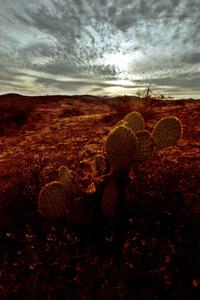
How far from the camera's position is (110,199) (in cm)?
268

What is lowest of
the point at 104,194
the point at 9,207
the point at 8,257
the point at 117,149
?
the point at 8,257

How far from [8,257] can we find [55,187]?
779 mm

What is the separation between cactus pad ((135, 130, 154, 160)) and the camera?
2879 mm

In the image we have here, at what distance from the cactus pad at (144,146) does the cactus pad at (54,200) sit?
2.75 feet

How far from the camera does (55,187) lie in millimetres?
2758

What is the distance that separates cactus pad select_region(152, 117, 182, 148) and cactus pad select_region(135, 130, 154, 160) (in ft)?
0.63

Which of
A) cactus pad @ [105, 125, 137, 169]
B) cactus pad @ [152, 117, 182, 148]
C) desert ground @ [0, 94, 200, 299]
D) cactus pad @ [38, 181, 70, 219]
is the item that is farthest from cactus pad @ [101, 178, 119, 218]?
cactus pad @ [152, 117, 182, 148]

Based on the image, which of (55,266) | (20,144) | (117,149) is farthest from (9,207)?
(20,144)

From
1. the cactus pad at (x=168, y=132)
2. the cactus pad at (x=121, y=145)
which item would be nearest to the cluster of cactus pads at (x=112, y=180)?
the cactus pad at (x=121, y=145)

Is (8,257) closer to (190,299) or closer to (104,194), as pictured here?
(104,194)

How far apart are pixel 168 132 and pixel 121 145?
2.37 feet

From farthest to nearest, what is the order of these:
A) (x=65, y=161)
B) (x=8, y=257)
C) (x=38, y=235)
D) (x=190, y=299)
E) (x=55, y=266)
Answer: (x=65, y=161) < (x=38, y=235) < (x=8, y=257) < (x=55, y=266) < (x=190, y=299)

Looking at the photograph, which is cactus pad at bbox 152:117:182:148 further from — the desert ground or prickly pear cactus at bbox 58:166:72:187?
prickly pear cactus at bbox 58:166:72:187

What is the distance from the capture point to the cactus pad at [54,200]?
2.73 metres
